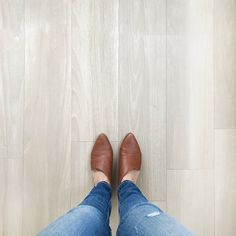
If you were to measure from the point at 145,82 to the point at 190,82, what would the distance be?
0.16 m

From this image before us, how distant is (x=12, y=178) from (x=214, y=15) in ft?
3.10

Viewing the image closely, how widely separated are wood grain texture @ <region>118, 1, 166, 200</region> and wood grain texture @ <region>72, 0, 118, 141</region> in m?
0.03

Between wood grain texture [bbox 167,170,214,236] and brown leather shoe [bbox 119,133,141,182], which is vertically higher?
brown leather shoe [bbox 119,133,141,182]

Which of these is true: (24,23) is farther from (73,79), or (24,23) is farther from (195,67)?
(195,67)

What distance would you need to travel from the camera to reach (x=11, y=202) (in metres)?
1.20

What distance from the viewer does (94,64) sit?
1.19 meters

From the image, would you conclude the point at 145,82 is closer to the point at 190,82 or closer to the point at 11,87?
the point at 190,82

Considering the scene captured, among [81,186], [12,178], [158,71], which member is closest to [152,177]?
[81,186]

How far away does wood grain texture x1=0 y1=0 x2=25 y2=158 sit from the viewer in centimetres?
119

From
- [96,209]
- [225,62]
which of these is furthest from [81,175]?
[225,62]

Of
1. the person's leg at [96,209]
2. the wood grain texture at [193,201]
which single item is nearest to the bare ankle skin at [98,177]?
the person's leg at [96,209]

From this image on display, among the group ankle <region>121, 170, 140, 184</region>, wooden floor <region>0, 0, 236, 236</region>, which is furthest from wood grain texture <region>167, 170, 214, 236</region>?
ankle <region>121, 170, 140, 184</region>

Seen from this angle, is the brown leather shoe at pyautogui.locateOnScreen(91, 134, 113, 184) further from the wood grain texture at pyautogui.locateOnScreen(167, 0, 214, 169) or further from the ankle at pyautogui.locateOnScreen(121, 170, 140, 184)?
the wood grain texture at pyautogui.locateOnScreen(167, 0, 214, 169)

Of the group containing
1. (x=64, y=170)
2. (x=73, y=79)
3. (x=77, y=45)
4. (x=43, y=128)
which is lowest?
(x=64, y=170)
